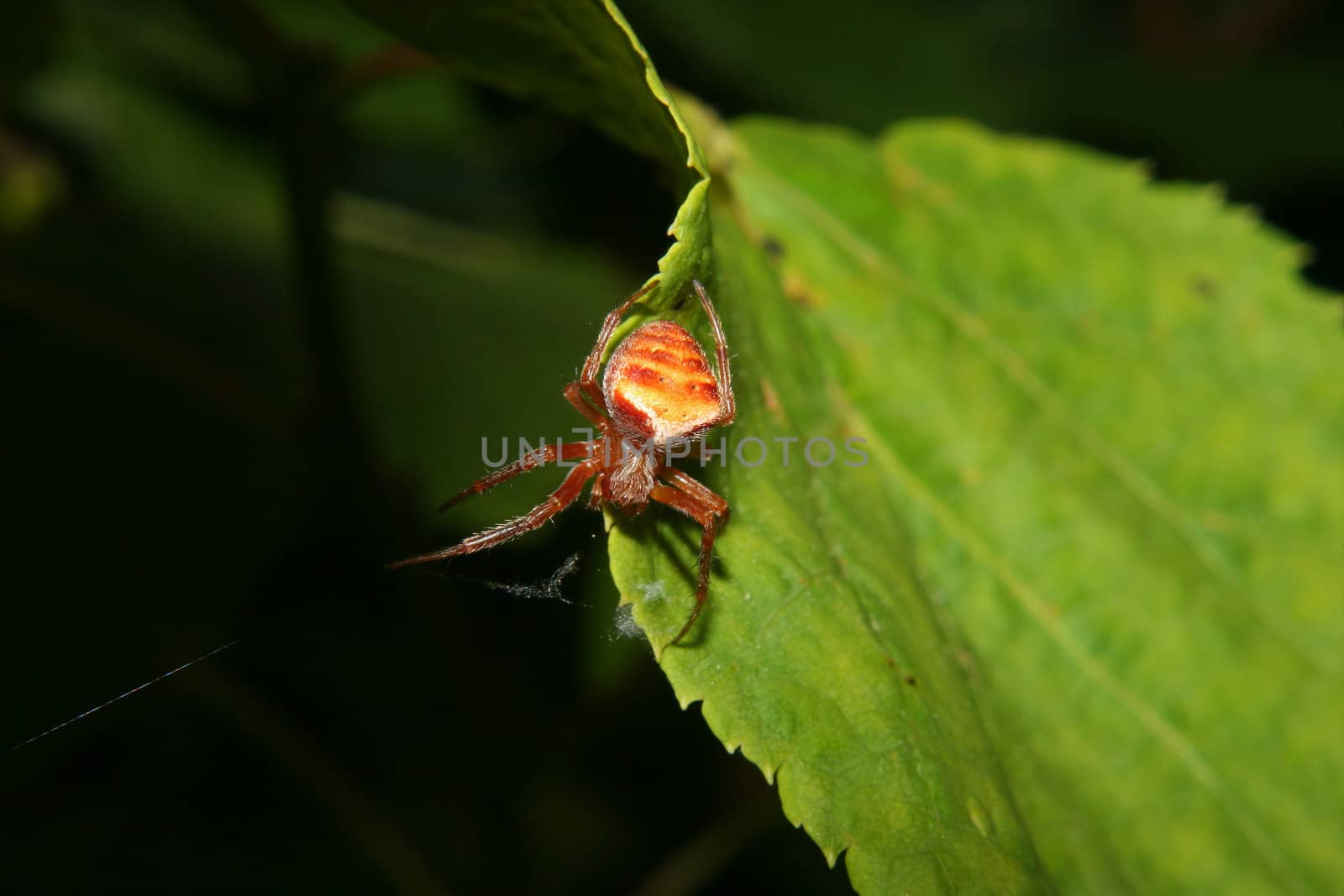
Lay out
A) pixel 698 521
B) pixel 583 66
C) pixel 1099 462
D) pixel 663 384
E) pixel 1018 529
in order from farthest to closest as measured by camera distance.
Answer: pixel 1099 462 → pixel 1018 529 → pixel 663 384 → pixel 698 521 → pixel 583 66

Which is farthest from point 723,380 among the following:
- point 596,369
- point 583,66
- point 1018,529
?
point 1018,529

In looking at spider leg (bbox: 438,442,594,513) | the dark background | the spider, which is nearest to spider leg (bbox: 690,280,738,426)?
the spider

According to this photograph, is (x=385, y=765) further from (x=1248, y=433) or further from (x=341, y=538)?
(x=1248, y=433)

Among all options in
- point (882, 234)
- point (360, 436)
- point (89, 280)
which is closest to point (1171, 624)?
point (882, 234)

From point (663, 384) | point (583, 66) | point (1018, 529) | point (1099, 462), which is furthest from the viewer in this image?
point (1099, 462)

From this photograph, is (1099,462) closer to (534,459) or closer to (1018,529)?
(1018,529)

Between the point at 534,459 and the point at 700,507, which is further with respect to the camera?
the point at 534,459
